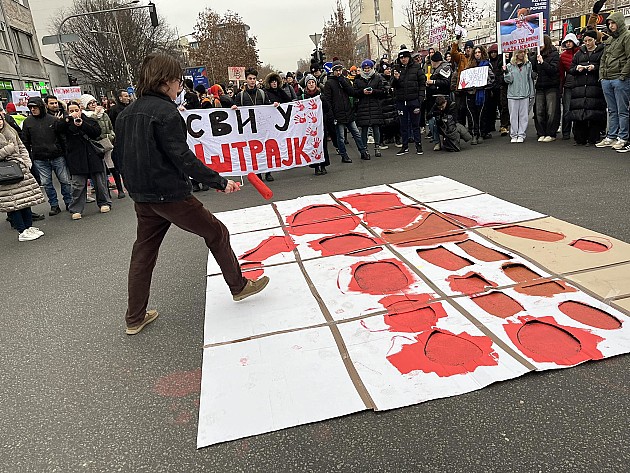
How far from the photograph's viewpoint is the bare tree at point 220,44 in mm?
43406

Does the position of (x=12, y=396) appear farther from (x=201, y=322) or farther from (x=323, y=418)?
(x=323, y=418)

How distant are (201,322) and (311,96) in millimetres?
6662

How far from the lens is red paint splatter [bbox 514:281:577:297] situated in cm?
350

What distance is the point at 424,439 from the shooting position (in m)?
2.35

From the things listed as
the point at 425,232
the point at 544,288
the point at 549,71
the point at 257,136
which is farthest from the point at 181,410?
the point at 549,71

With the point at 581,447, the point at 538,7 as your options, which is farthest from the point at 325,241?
the point at 538,7

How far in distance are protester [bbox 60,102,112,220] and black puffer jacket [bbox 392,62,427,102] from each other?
5554 millimetres

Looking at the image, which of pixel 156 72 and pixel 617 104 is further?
pixel 617 104

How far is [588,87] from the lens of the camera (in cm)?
840

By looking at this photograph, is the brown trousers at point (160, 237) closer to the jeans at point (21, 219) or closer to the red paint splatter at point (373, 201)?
the red paint splatter at point (373, 201)

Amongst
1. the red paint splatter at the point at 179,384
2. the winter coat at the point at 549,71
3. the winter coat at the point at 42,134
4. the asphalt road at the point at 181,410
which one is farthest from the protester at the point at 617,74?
the winter coat at the point at 42,134

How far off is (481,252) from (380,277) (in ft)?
3.23

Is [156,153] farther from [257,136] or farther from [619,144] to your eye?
[619,144]

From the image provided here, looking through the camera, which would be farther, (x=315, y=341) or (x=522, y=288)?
(x=522, y=288)
